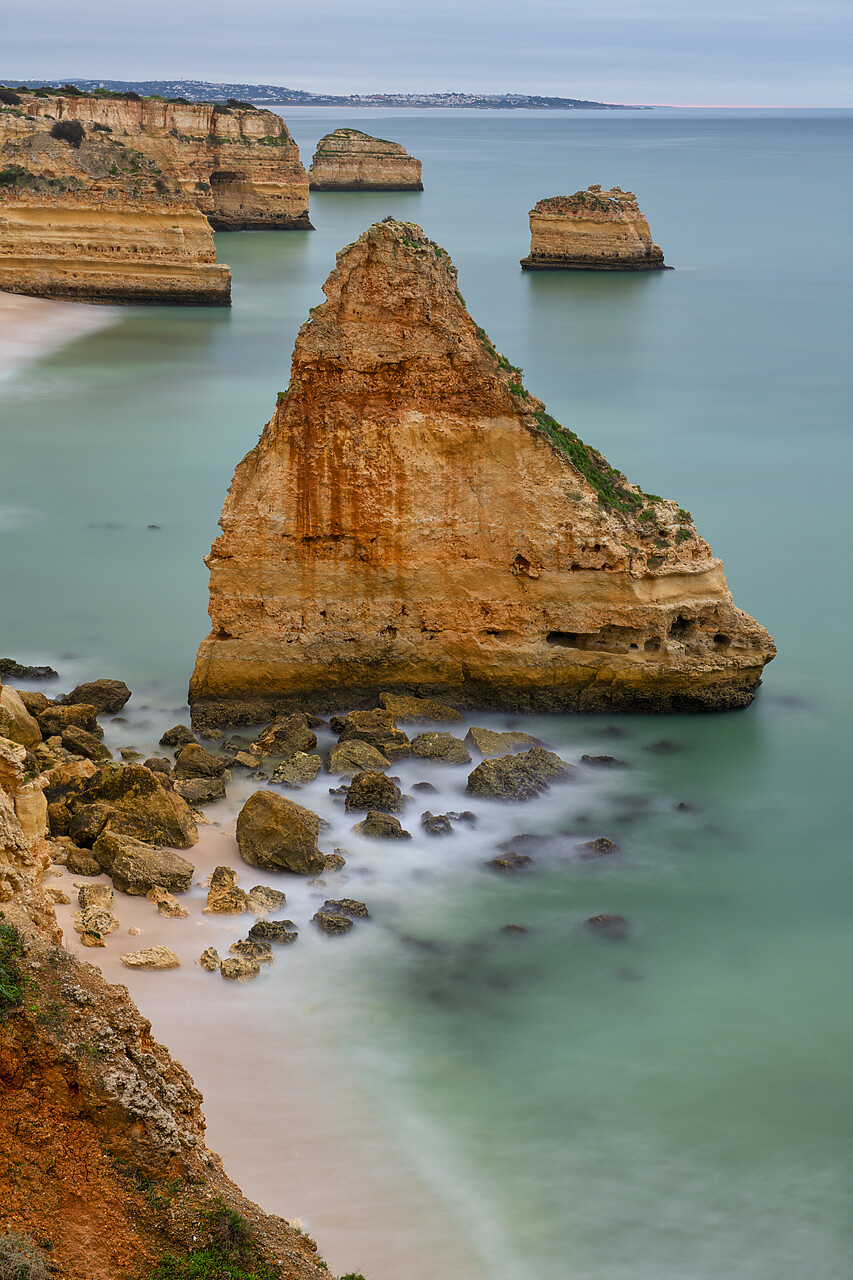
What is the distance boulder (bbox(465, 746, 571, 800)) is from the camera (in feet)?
45.9

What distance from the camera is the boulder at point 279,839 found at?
1235 centimetres

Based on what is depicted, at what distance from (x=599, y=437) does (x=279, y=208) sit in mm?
49476

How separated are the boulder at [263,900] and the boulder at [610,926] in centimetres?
268

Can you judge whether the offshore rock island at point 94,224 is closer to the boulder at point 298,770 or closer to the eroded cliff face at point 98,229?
the eroded cliff face at point 98,229

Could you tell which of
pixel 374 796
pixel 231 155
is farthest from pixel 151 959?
pixel 231 155

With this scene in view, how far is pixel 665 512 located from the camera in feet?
50.3

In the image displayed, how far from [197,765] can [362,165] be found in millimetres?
99620

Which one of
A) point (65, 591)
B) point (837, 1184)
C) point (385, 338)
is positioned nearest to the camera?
point (837, 1184)

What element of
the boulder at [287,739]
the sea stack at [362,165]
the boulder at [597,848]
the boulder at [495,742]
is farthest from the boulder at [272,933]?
the sea stack at [362,165]

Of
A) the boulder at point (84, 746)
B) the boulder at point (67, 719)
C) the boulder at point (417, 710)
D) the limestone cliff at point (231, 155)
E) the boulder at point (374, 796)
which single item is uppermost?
the limestone cliff at point (231, 155)

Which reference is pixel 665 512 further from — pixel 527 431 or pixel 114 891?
pixel 114 891

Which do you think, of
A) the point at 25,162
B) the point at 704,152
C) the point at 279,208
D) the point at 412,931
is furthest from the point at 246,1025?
the point at 704,152

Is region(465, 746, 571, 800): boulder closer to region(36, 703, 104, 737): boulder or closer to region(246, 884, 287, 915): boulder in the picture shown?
region(246, 884, 287, 915): boulder

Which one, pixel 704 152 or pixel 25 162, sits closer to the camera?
pixel 25 162
